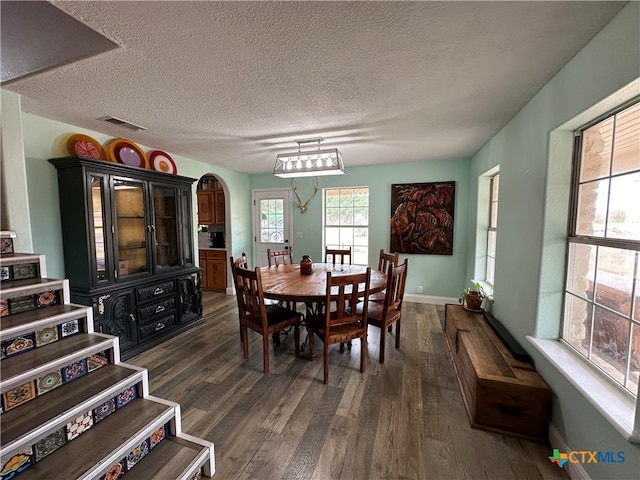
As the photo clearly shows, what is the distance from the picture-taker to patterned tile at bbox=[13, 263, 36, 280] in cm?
170

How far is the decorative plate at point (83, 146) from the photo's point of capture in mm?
2527

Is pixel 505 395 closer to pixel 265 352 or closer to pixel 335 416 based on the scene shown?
pixel 335 416

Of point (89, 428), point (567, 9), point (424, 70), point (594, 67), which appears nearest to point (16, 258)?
point (89, 428)

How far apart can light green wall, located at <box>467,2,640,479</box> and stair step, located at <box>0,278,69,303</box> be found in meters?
3.04

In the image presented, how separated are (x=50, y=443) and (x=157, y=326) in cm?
190

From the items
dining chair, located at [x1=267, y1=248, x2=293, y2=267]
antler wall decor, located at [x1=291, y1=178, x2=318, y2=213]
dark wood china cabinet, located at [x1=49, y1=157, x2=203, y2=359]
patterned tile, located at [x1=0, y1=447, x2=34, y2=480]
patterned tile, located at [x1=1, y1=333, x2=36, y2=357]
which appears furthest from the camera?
antler wall decor, located at [x1=291, y1=178, x2=318, y2=213]

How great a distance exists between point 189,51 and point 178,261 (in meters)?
2.54

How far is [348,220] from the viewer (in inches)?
183

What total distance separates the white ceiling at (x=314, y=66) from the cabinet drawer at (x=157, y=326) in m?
2.07

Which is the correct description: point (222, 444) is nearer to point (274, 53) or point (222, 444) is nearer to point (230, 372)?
point (230, 372)

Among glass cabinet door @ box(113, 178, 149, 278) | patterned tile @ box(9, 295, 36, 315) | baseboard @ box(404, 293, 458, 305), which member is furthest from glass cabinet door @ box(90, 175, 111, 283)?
baseboard @ box(404, 293, 458, 305)

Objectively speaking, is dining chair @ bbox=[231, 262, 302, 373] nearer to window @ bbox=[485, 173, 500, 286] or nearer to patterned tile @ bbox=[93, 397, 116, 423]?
patterned tile @ bbox=[93, 397, 116, 423]

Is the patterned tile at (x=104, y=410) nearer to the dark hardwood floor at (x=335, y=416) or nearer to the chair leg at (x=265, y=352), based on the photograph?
the dark hardwood floor at (x=335, y=416)

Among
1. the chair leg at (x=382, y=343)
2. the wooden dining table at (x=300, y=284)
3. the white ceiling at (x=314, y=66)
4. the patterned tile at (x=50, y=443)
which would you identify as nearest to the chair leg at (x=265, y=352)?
the wooden dining table at (x=300, y=284)
